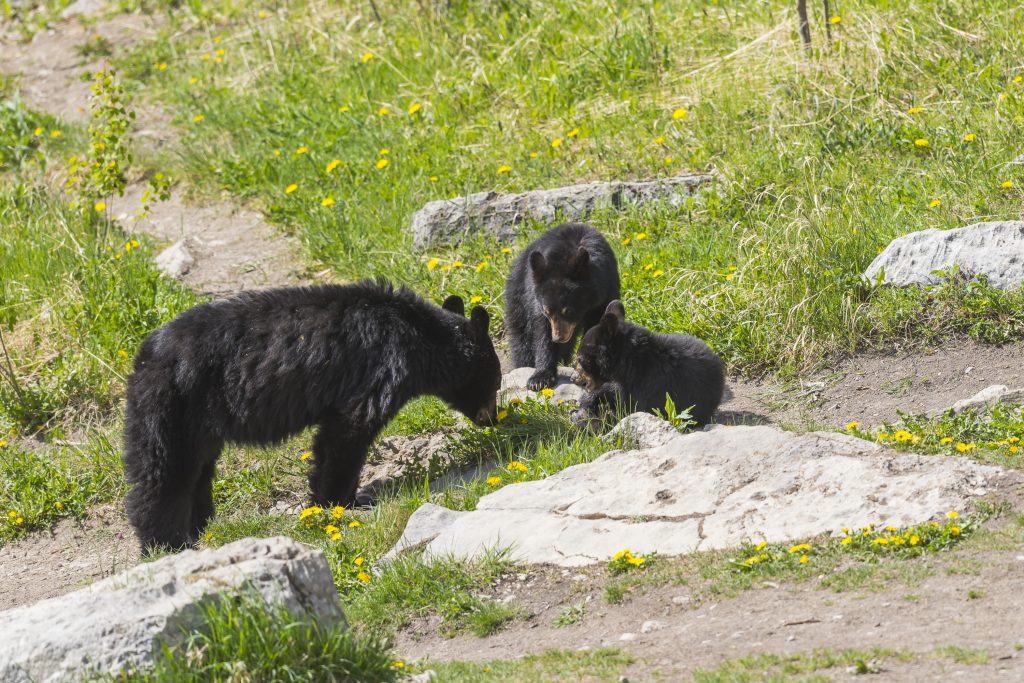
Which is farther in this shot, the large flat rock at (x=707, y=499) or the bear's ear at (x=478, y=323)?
the bear's ear at (x=478, y=323)

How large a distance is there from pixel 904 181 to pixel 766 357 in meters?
2.14

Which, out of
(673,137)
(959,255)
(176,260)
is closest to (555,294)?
(959,255)

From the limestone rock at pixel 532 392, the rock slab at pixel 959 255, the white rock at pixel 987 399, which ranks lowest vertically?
the white rock at pixel 987 399

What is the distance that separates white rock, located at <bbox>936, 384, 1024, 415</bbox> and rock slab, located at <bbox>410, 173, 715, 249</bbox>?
3.83 metres

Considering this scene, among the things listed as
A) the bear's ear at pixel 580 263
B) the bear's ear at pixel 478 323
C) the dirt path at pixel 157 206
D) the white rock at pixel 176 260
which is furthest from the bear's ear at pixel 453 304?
the white rock at pixel 176 260

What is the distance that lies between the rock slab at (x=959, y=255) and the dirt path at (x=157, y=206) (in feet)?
17.7

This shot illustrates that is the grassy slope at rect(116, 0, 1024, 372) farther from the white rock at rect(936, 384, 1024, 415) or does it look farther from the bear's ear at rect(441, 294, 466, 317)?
the bear's ear at rect(441, 294, 466, 317)

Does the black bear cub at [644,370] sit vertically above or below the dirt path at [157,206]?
below

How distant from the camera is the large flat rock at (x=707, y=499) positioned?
18.7 ft

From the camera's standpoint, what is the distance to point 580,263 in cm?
876

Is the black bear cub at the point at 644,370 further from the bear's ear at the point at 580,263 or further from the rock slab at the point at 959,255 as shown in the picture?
the rock slab at the point at 959,255

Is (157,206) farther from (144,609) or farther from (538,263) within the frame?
(144,609)

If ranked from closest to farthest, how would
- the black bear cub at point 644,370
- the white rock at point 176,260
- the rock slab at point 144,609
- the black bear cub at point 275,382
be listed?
the rock slab at point 144,609
the black bear cub at point 275,382
the black bear cub at point 644,370
the white rock at point 176,260

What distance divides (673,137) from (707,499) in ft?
19.9
